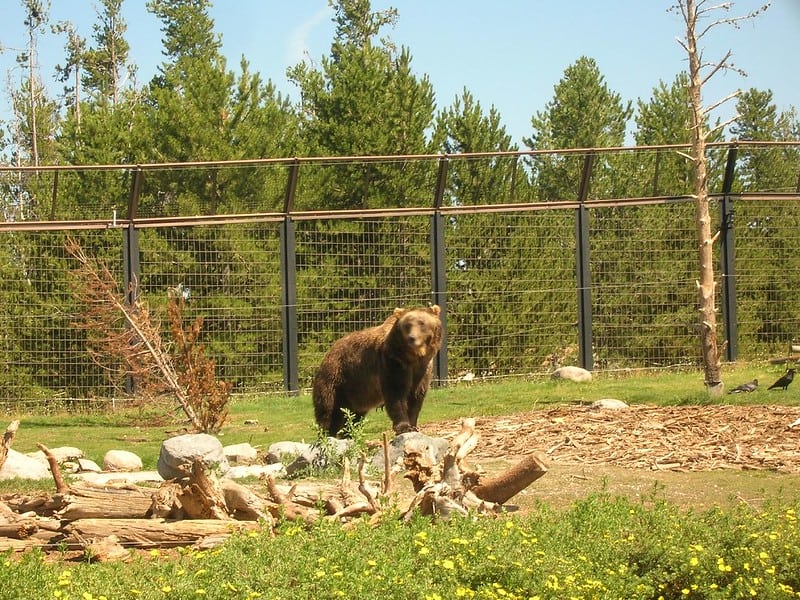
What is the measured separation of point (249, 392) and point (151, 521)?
10.7m

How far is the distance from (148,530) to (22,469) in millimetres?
3956

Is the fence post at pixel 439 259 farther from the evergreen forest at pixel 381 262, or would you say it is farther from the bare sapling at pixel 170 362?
the bare sapling at pixel 170 362

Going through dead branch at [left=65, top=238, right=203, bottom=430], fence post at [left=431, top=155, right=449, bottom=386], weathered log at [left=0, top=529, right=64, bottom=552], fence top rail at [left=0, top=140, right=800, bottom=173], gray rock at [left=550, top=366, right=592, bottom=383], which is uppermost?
fence top rail at [left=0, top=140, right=800, bottom=173]

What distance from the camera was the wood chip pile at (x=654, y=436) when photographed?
1027 cm

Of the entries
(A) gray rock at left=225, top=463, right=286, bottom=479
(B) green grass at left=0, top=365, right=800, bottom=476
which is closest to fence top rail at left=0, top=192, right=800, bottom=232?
(B) green grass at left=0, top=365, right=800, bottom=476

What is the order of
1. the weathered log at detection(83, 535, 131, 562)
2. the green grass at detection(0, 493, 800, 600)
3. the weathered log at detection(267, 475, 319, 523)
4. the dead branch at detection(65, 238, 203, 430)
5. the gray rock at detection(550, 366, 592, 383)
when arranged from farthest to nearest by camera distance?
the gray rock at detection(550, 366, 592, 383)
the dead branch at detection(65, 238, 203, 430)
the weathered log at detection(267, 475, 319, 523)
the weathered log at detection(83, 535, 131, 562)
the green grass at detection(0, 493, 800, 600)

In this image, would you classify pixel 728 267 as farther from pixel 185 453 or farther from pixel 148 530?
pixel 148 530

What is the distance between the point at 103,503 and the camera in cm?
797

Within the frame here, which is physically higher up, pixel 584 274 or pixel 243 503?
pixel 584 274

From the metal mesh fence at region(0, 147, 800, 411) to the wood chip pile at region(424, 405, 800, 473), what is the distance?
5526 mm

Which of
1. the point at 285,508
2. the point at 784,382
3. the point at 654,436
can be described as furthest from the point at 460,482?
the point at 784,382

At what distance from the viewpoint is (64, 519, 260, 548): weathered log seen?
762 cm

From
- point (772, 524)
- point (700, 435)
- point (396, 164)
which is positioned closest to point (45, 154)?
point (396, 164)

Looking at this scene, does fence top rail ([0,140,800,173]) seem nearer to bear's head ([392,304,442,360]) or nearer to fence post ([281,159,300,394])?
fence post ([281,159,300,394])
